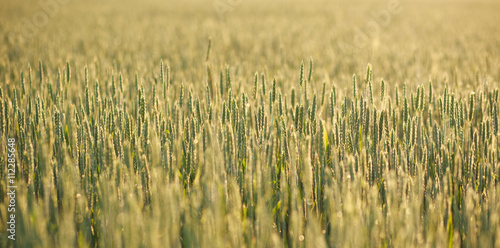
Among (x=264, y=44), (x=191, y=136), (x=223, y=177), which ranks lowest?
(x=223, y=177)

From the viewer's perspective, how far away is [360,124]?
1.50 meters

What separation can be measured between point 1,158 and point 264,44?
3.89 m

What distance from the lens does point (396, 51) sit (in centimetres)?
413

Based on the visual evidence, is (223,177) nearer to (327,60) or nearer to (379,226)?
(379,226)

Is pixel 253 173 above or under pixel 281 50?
under

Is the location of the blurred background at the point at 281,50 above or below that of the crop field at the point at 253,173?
above

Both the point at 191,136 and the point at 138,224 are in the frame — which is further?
the point at 191,136

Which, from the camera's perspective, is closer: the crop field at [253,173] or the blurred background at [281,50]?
the crop field at [253,173]

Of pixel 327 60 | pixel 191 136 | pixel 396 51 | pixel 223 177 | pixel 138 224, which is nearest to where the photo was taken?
pixel 138 224

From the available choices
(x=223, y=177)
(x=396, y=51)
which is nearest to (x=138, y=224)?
(x=223, y=177)

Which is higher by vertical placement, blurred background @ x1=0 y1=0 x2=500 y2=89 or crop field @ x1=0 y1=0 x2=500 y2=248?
blurred background @ x1=0 y1=0 x2=500 y2=89

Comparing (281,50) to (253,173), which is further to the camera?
(281,50)

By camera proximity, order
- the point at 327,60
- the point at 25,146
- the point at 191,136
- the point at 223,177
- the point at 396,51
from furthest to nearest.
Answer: the point at 396,51 → the point at 327,60 → the point at 191,136 → the point at 25,146 → the point at 223,177

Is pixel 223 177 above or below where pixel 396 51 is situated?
below
